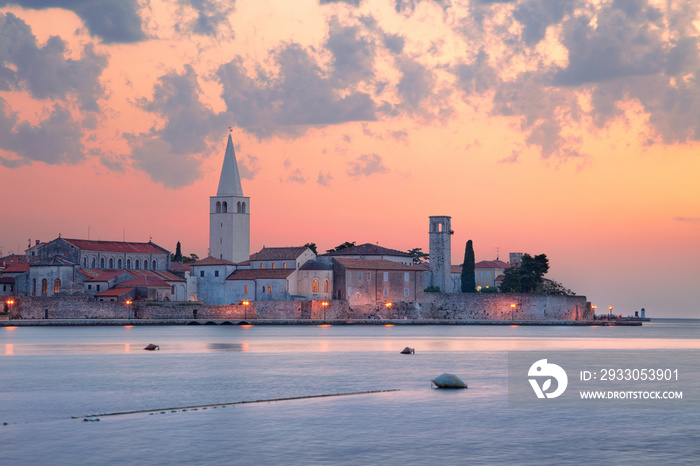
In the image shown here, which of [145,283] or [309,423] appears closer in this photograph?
[309,423]

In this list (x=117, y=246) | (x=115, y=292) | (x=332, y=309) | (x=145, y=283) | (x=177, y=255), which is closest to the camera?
(x=115, y=292)

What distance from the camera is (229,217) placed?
95562mm

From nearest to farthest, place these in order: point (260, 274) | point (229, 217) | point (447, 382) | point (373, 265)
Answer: point (447, 382) < point (260, 274) < point (373, 265) < point (229, 217)

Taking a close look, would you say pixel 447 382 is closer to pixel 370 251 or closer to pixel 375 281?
pixel 375 281

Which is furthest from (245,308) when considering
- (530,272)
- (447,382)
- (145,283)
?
(447,382)

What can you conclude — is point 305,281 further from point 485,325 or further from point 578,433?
point 578,433

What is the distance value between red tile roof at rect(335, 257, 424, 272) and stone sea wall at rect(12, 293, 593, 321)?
345 cm

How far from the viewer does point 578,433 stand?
16.8m

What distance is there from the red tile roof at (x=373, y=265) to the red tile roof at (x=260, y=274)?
5376 millimetres

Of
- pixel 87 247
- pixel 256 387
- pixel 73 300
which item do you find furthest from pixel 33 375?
pixel 87 247

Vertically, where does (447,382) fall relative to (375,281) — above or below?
below

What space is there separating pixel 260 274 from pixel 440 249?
21.7m

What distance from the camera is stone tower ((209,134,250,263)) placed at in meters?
95.2

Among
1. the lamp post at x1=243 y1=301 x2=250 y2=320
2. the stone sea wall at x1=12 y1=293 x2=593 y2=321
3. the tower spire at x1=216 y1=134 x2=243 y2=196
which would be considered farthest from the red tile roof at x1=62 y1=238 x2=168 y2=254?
the lamp post at x1=243 y1=301 x2=250 y2=320
